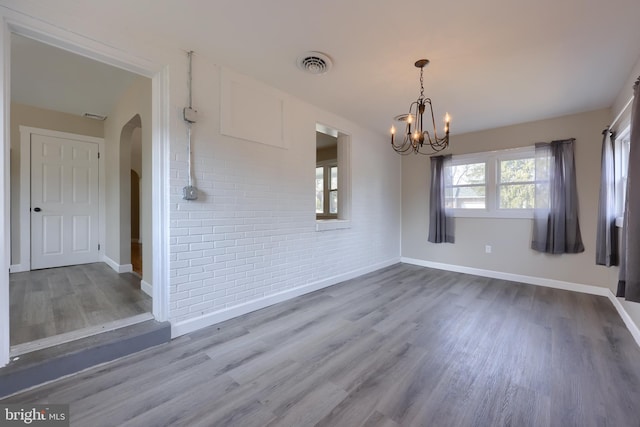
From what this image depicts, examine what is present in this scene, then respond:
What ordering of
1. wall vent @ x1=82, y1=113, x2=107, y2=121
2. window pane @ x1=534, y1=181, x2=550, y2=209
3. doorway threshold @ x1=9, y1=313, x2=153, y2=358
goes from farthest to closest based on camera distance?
wall vent @ x1=82, y1=113, x2=107, y2=121
window pane @ x1=534, y1=181, x2=550, y2=209
doorway threshold @ x1=9, y1=313, x2=153, y2=358

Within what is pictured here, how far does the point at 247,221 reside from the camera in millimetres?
2801

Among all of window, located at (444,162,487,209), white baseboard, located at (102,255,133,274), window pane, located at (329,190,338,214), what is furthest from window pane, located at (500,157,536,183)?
white baseboard, located at (102,255,133,274)

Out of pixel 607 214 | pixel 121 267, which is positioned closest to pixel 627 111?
pixel 607 214

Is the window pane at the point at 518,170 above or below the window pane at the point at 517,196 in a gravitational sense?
above

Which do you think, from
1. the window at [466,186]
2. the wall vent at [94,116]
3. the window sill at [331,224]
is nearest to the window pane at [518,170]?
the window at [466,186]

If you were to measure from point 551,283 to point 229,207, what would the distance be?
A: 458 cm

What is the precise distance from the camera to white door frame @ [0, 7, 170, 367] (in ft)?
5.22

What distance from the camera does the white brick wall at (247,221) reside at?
235 cm

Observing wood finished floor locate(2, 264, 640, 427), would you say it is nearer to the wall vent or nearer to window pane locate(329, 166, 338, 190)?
window pane locate(329, 166, 338, 190)

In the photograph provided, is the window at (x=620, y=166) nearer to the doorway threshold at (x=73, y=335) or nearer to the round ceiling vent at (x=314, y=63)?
the round ceiling vent at (x=314, y=63)

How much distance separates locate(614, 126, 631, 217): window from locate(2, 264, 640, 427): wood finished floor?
1.21 meters

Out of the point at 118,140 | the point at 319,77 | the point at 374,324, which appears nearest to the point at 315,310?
the point at 374,324

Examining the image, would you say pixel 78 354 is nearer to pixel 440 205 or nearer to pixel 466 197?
pixel 440 205

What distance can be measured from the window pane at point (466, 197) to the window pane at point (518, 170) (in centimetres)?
36
